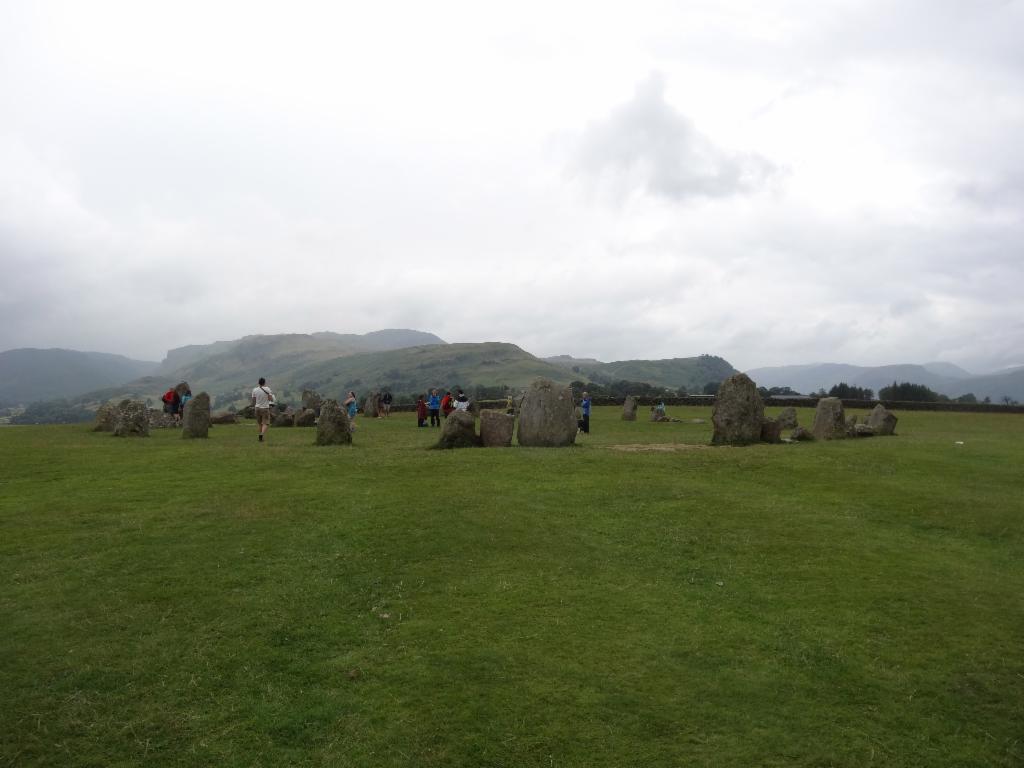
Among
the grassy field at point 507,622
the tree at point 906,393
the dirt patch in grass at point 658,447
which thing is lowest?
the grassy field at point 507,622

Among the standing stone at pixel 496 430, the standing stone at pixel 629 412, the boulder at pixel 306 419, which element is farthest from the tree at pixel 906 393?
the standing stone at pixel 496 430

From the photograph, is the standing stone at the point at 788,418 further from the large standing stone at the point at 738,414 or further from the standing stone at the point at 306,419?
the standing stone at the point at 306,419

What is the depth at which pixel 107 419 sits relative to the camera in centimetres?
3631

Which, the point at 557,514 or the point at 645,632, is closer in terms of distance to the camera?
the point at 645,632

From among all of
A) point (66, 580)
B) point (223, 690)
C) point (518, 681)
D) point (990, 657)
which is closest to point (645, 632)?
point (518, 681)

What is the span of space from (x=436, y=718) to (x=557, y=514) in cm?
769

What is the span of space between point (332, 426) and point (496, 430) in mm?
6882

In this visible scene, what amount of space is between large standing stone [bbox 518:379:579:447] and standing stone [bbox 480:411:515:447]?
838 millimetres

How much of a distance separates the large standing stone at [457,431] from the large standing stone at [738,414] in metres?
10.3

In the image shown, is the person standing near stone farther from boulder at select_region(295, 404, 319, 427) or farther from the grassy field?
the grassy field

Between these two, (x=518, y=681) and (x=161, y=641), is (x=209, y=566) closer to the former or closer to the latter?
(x=161, y=641)

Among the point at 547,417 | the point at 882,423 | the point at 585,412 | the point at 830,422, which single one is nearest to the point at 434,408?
the point at 585,412

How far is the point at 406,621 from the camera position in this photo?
10.6 meters

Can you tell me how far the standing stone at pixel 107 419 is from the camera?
35719 mm
